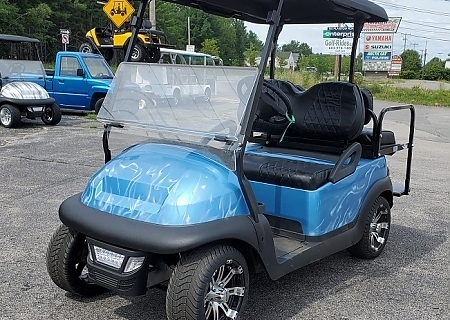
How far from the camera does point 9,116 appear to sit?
1040 cm

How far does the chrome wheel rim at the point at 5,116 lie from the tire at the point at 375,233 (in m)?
8.14

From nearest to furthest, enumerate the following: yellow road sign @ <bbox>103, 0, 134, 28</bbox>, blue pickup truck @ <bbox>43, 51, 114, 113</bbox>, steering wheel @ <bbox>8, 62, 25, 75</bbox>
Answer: yellow road sign @ <bbox>103, 0, 134, 28</bbox> → steering wheel @ <bbox>8, 62, 25, 75</bbox> → blue pickup truck @ <bbox>43, 51, 114, 113</bbox>

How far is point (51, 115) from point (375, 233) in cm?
823

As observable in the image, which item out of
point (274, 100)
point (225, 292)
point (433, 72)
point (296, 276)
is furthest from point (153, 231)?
point (433, 72)

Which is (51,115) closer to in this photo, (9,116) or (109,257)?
(9,116)

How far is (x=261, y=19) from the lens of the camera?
12.8 feet

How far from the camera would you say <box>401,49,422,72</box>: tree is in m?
A: 63.5

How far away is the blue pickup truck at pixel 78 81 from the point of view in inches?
492

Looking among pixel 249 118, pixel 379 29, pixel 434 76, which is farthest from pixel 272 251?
pixel 434 76

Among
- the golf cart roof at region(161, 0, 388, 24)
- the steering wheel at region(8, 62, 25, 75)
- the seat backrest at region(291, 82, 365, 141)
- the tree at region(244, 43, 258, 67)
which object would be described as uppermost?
the golf cart roof at region(161, 0, 388, 24)

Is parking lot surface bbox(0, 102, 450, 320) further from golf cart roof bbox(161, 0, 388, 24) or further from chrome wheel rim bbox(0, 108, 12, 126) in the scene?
chrome wheel rim bbox(0, 108, 12, 126)

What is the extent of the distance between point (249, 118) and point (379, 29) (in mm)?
29597

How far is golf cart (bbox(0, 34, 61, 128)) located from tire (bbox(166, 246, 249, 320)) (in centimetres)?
847

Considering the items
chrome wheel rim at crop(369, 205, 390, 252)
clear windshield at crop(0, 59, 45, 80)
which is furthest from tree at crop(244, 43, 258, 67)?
clear windshield at crop(0, 59, 45, 80)
